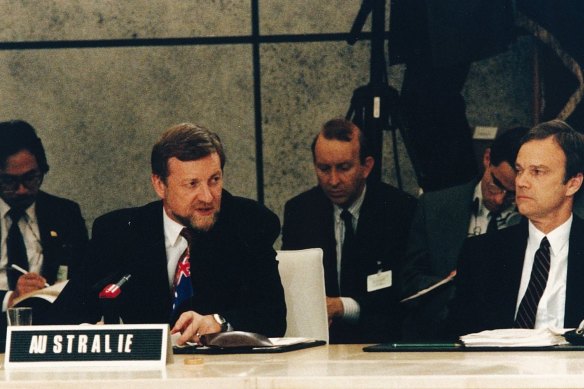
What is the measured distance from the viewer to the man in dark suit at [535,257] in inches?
141

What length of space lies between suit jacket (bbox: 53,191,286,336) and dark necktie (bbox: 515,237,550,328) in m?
0.79

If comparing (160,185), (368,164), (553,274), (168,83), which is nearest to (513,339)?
(553,274)

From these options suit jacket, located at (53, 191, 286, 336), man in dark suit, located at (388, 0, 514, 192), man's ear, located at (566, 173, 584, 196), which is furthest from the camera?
man in dark suit, located at (388, 0, 514, 192)

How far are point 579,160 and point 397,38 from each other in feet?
4.67

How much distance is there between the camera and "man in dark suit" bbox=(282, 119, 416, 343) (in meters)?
4.71

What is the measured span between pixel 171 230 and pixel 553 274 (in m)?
1.28

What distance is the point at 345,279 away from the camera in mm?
4766

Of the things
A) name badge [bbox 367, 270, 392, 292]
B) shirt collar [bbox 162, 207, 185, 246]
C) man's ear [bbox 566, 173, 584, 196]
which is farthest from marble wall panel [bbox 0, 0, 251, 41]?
man's ear [bbox 566, 173, 584, 196]

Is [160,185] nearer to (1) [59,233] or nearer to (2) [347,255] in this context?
(2) [347,255]

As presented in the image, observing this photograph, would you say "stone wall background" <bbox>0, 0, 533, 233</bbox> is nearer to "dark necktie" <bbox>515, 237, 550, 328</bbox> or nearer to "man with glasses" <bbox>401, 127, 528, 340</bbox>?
"man with glasses" <bbox>401, 127, 528, 340</bbox>

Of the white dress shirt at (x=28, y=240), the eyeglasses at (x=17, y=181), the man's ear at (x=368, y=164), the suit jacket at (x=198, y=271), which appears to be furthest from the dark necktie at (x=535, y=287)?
the eyeglasses at (x=17, y=181)

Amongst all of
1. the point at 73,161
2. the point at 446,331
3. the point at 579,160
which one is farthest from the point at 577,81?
the point at 73,161

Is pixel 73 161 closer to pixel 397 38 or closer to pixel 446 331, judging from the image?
pixel 397 38

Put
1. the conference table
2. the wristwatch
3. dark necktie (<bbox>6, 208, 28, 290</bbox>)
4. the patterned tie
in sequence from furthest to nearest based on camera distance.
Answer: dark necktie (<bbox>6, 208, 28, 290</bbox>)
the patterned tie
the wristwatch
the conference table
